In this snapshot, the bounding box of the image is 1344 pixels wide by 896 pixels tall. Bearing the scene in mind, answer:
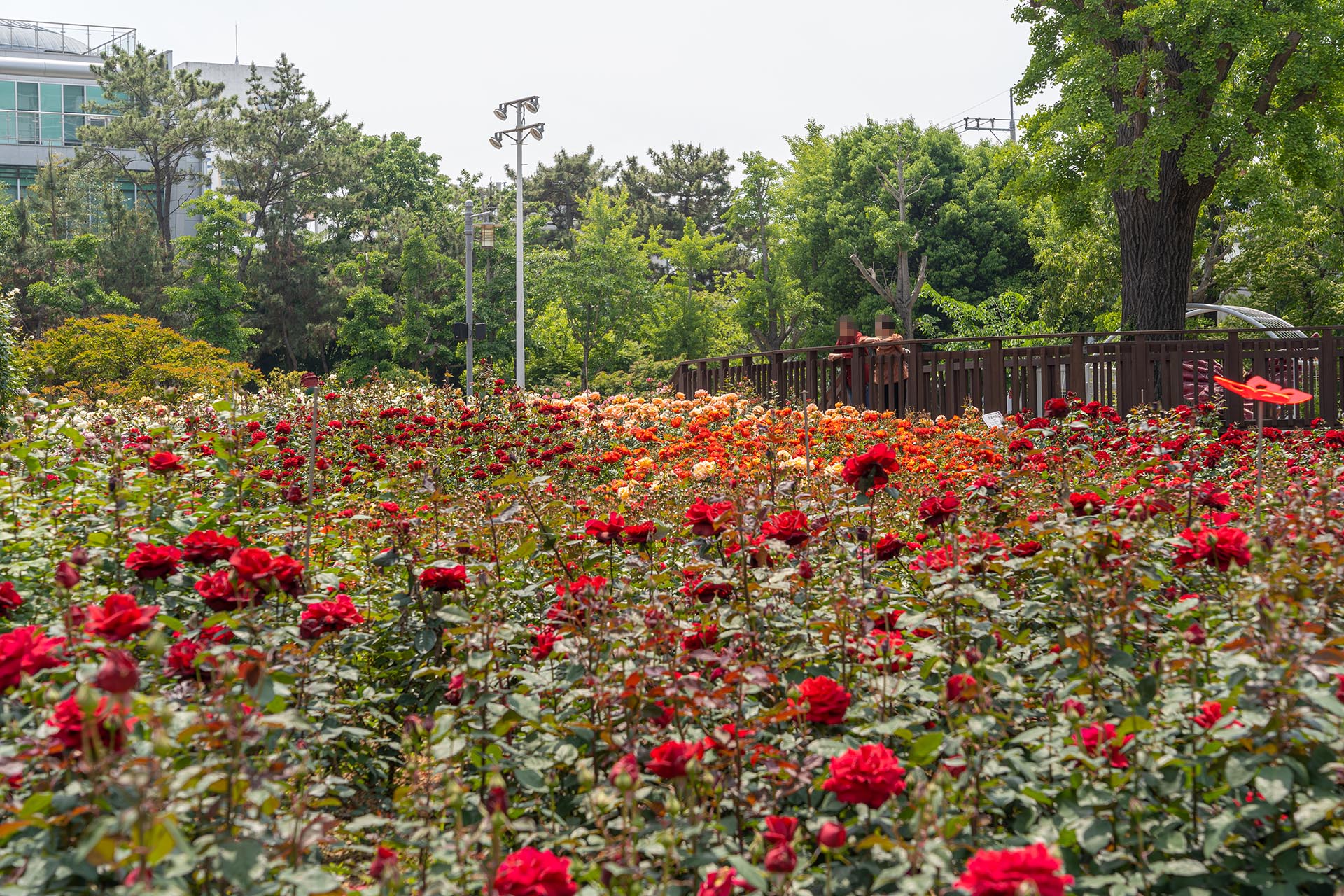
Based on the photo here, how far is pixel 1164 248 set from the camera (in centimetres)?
1516

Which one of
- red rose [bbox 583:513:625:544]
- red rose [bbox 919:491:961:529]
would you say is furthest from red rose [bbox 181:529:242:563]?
red rose [bbox 919:491:961:529]

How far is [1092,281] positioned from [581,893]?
28.5 m

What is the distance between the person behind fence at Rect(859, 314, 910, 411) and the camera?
43.9 ft

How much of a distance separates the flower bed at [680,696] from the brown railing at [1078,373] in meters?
7.99

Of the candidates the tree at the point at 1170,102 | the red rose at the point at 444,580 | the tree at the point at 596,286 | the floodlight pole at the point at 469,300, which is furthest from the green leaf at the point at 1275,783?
the tree at the point at 596,286

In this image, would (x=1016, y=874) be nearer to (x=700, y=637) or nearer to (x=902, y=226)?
(x=700, y=637)

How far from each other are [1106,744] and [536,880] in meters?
1.26

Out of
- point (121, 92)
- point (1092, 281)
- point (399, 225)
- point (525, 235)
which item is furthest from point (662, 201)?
point (1092, 281)

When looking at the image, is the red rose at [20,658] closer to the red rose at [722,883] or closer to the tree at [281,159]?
the red rose at [722,883]

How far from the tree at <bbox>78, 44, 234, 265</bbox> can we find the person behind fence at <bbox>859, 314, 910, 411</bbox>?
124 feet

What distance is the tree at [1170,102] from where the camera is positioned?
13758mm

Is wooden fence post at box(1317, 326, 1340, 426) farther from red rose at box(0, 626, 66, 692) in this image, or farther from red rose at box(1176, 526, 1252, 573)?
red rose at box(0, 626, 66, 692)

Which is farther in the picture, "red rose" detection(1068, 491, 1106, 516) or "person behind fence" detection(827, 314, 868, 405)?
"person behind fence" detection(827, 314, 868, 405)

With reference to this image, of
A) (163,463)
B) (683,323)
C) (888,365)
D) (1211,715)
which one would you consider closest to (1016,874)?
(1211,715)
